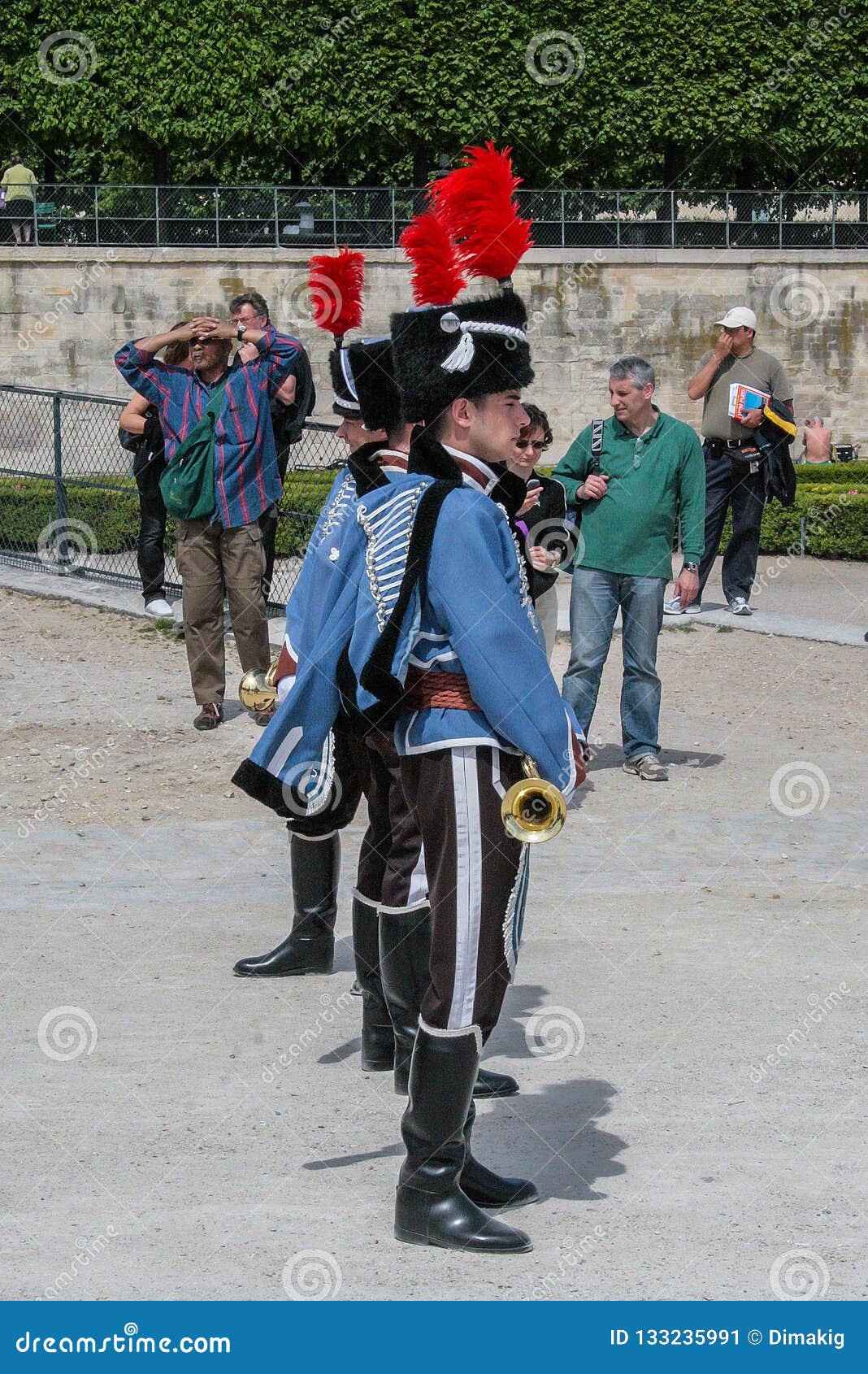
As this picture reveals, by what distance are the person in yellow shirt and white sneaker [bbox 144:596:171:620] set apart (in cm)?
1773

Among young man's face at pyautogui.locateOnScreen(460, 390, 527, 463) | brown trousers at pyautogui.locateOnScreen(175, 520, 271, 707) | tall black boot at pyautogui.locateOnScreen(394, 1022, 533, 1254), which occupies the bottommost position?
tall black boot at pyautogui.locateOnScreen(394, 1022, 533, 1254)

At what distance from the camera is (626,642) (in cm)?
780

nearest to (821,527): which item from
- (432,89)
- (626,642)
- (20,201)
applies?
(626,642)

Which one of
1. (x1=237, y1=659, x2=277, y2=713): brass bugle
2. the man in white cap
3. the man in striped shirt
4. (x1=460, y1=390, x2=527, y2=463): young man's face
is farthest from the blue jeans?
(x1=460, y1=390, x2=527, y2=463): young man's face

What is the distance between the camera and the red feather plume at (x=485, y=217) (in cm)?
363

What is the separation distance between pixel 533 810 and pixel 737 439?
8.05m

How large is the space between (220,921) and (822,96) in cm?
2908

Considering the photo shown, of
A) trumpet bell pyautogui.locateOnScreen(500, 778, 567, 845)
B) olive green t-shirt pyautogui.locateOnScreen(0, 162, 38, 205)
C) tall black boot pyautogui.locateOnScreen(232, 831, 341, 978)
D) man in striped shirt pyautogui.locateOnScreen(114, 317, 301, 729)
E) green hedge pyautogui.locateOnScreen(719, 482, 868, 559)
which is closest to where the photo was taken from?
trumpet bell pyautogui.locateOnScreen(500, 778, 567, 845)

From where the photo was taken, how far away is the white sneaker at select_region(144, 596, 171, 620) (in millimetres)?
10734

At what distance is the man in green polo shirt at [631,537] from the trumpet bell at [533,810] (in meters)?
4.35

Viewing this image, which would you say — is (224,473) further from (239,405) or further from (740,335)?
(740,335)

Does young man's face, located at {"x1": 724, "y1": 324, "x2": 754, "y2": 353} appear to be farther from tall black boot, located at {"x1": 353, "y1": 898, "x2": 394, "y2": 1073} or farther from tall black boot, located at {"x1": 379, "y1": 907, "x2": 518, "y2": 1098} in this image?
tall black boot, located at {"x1": 379, "y1": 907, "x2": 518, "y2": 1098}

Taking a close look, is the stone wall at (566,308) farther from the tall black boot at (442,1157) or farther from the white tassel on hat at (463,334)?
the tall black boot at (442,1157)

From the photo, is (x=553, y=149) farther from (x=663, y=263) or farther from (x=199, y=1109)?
(x=199, y=1109)
